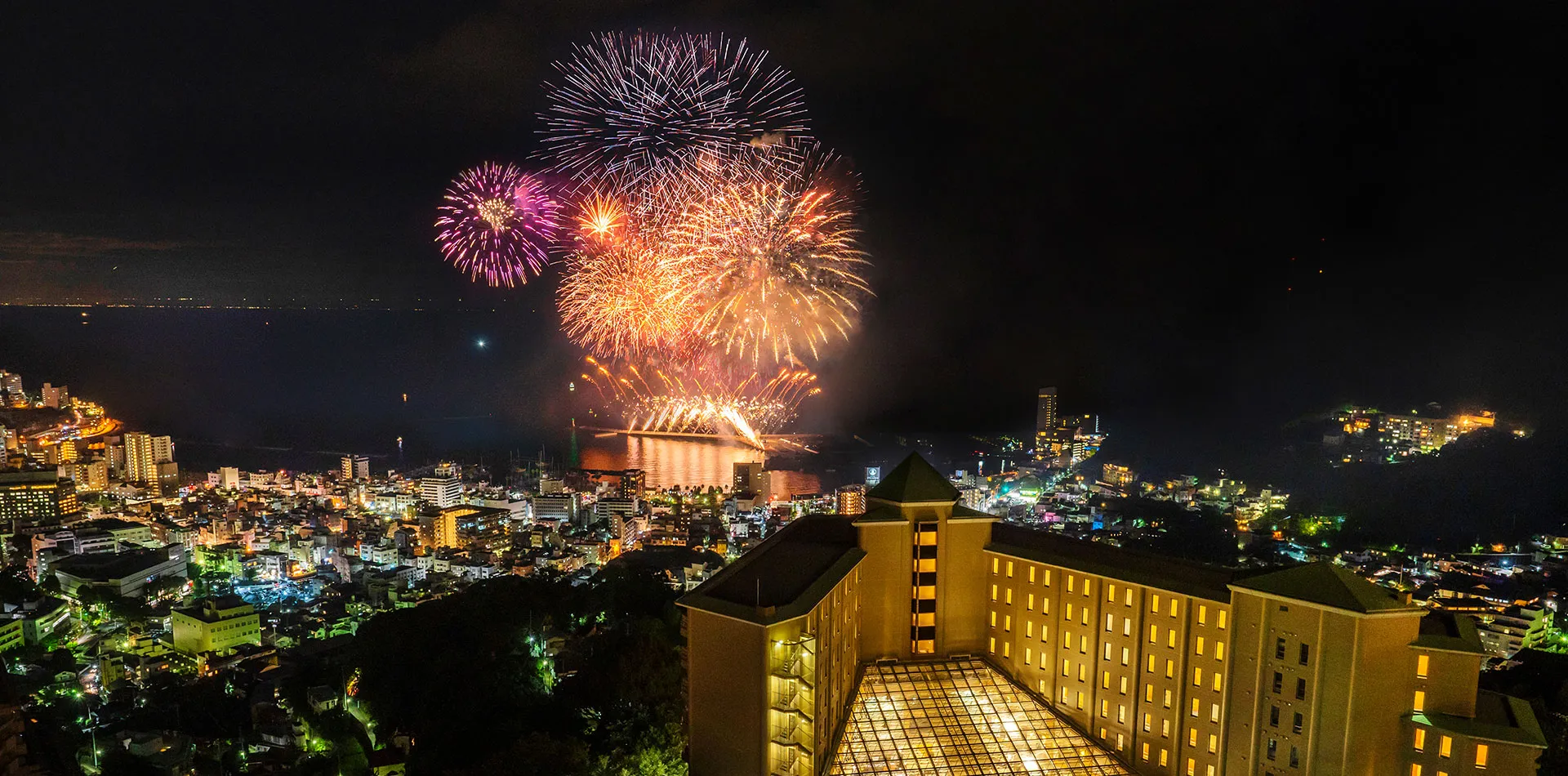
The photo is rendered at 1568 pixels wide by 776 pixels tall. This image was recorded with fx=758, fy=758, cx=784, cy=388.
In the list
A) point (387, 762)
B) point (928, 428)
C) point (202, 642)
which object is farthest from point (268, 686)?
point (928, 428)

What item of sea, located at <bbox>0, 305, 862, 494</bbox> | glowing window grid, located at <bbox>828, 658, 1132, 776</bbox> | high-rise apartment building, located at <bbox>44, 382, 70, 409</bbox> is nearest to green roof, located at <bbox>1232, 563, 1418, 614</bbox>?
glowing window grid, located at <bbox>828, 658, 1132, 776</bbox>

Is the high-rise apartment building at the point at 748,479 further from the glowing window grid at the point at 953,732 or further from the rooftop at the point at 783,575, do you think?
the glowing window grid at the point at 953,732

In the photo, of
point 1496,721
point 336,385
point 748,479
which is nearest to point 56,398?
point 336,385

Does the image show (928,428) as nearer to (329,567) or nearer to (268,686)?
(329,567)

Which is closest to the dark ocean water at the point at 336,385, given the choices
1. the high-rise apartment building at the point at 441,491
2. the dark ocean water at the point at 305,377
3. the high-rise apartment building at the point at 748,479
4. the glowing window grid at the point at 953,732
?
the dark ocean water at the point at 305,377

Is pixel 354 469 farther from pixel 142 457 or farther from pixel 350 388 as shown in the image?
pixel 350 388

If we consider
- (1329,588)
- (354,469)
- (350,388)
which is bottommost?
(354,469)
